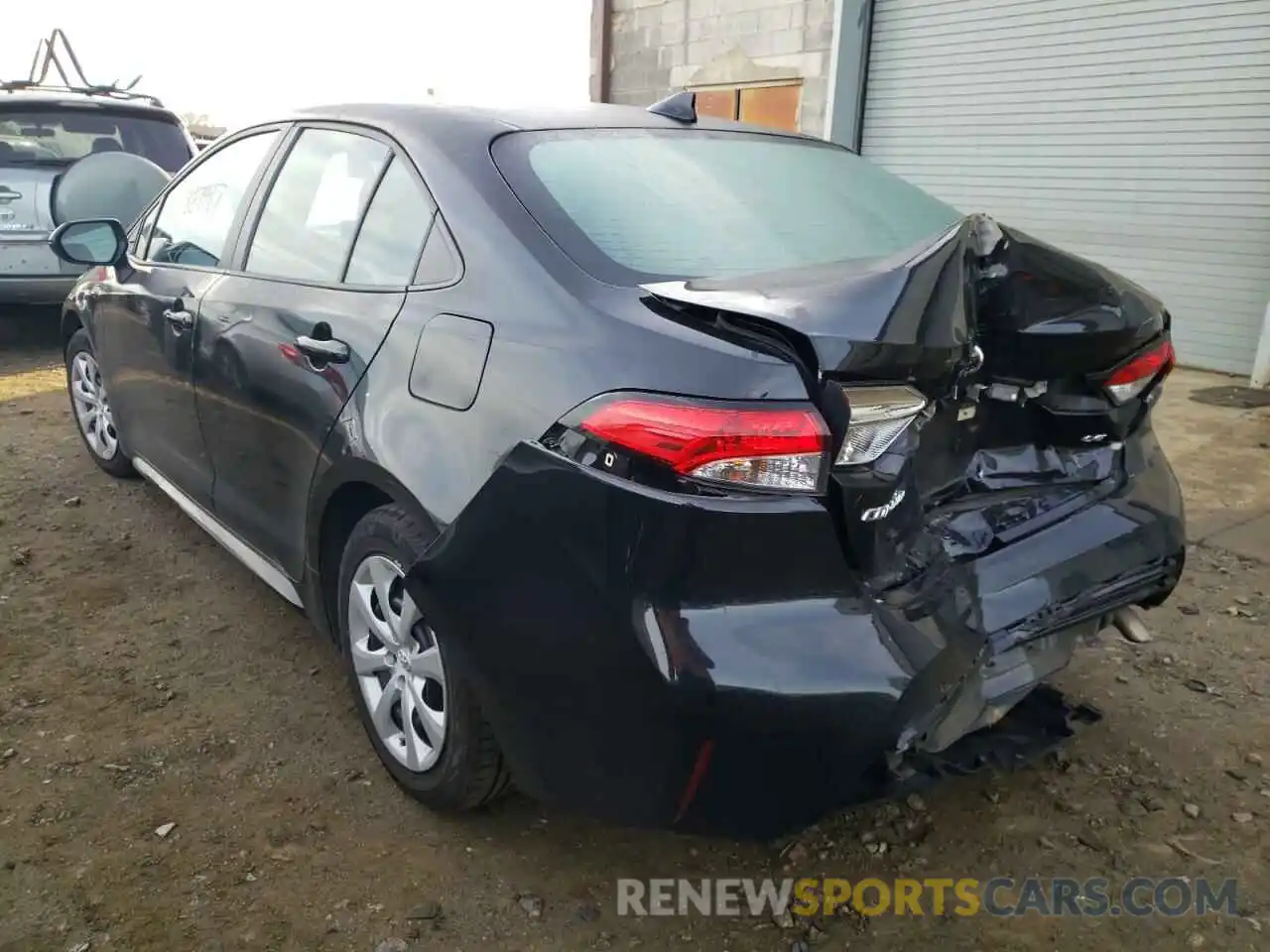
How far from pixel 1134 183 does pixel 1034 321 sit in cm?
640

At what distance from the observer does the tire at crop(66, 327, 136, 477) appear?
14.4ft

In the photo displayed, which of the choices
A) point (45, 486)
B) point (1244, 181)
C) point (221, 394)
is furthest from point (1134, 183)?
point (45, 486)

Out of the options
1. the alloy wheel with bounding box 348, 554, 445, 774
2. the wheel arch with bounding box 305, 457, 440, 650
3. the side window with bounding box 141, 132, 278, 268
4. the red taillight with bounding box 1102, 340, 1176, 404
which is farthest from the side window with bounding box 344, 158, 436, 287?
the red taillight with bounding box 1102, 340, 1176, 404

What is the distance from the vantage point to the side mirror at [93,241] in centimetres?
376

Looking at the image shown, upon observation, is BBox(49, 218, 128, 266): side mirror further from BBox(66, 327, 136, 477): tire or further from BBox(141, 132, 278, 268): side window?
BBox(66, 327, 136, 477): tire

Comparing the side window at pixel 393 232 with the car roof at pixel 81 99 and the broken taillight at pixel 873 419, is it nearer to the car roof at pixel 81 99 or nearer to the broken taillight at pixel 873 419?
the broken taillight at pixel 873 419

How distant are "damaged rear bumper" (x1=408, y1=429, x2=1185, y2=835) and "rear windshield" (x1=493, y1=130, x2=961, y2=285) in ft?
1.78

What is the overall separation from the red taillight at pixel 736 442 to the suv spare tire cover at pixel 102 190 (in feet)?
16.4

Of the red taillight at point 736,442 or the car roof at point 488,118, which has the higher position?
the car roof at point 488,118

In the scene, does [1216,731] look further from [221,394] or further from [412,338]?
[221,394]

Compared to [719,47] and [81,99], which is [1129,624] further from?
[719,47]

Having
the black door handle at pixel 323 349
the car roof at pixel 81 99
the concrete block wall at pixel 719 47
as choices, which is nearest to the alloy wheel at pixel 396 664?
the black door handle at pixel 323 349

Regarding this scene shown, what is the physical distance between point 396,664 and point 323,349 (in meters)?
0.78

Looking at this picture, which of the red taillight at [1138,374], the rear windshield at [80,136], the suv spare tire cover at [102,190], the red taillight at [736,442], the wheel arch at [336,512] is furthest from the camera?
the rear windshield at [80,136]
